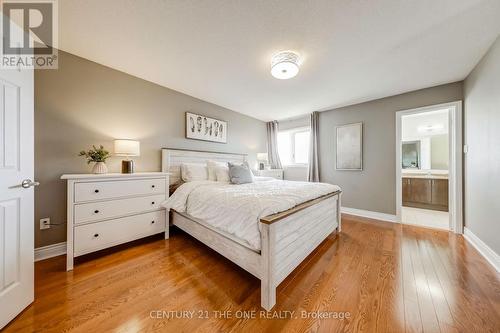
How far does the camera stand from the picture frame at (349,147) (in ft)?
11.8

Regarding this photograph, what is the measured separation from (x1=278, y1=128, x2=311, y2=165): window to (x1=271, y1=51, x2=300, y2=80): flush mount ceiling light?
2.72 meters

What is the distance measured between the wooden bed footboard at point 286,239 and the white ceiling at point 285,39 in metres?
1.73

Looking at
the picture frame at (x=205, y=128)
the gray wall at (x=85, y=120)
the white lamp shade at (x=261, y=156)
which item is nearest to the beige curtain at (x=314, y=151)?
the white lamp shade at (x=261, y=156)

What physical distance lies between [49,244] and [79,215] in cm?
69

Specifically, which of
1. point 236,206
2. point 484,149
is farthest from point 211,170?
point 484,149

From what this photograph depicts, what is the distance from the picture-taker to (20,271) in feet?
3.93

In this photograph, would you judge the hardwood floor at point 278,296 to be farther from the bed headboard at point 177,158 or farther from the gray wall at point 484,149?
the bed headboard at point 177,158

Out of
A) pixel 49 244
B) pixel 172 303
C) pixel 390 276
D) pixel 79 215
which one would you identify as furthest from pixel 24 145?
pixel 390 276

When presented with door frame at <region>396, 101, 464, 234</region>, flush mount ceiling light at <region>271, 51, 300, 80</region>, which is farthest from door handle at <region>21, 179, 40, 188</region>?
door frame at <region>396, 101, 464, 234</region>

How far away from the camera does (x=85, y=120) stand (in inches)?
86.0

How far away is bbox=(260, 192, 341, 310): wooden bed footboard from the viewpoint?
1248 millimetres

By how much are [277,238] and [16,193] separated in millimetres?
1835

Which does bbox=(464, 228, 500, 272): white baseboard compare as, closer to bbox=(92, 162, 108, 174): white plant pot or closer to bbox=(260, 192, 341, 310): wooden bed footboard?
bbox=(260, 192, 341, 310): wooden bed footboard

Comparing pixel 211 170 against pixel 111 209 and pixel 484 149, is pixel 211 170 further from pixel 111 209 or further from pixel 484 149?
pixel 484 149
